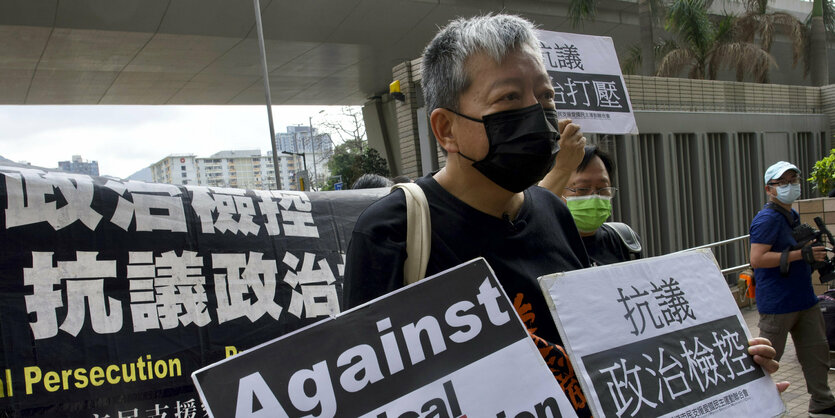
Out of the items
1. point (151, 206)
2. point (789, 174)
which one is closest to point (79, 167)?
point (151, 206)

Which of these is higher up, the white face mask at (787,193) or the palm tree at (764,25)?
the palm tree at (764,25)

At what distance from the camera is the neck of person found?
5.38ft

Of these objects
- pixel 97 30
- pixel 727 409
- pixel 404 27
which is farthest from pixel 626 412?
pixel 404 27

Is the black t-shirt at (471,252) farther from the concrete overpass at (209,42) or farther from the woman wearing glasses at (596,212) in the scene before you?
the concrete overpass at (209,42)

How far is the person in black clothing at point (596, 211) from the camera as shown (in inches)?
116

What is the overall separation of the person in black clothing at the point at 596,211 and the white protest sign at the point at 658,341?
1.04 meters

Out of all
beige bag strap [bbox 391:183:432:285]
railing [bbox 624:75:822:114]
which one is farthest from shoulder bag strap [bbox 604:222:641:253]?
railing [bbox 624:75:822:114]

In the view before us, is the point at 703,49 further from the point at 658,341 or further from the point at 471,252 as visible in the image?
the point at 471,252

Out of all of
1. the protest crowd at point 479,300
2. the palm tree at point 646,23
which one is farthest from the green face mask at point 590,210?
the palm tree at point 646,23

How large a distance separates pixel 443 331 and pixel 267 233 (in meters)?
2.24

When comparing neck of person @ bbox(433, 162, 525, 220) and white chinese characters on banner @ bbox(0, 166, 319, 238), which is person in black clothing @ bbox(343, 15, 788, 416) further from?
white chinese characters on banner @ bbox(0, 166, 319, 238)

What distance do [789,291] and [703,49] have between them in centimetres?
1211

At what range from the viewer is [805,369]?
450 cm

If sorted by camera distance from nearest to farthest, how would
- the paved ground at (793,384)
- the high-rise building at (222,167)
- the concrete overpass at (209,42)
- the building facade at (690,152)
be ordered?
the paved ground at (793,384)
the building facade at (690,152)
the concrete overpass at (209,42)
the high-rise building at (222,167)
